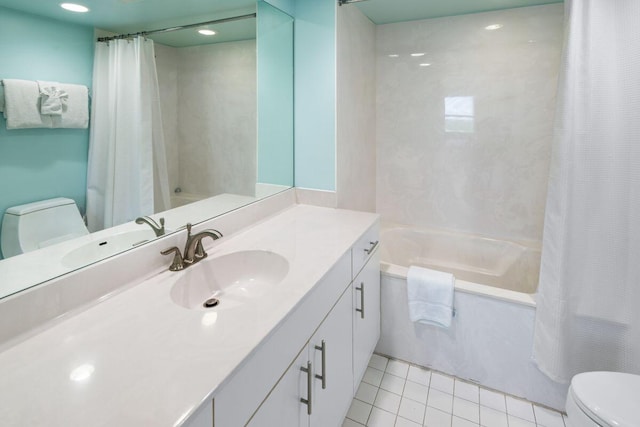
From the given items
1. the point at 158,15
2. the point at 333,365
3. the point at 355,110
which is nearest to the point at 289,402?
the point at 333,365

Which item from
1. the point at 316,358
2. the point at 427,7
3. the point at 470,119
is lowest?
the point at 316,358

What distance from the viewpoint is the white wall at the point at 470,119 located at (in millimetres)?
2264

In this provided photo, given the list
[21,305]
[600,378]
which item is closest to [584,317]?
[600,378]

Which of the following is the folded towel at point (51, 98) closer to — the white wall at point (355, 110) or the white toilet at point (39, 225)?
the white toilet at point (39, 225)

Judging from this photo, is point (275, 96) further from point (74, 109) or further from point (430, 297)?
point (430, 297)

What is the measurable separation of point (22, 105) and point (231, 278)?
2.75ft

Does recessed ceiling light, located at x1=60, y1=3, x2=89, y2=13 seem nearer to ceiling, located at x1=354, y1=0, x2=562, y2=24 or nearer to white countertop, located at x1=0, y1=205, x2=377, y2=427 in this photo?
white countertop, located at x1=0, y1=205, x2=377, y2=427

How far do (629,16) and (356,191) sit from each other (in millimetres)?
1548

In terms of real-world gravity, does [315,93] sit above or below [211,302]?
above

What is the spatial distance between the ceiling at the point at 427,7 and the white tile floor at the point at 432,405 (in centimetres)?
220

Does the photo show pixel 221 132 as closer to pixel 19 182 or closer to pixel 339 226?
pixel 339 226

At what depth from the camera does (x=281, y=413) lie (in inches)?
37.0

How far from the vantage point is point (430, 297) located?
185 centimetres

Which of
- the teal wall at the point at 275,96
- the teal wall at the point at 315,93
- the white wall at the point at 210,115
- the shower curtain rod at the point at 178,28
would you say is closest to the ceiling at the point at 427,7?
the teal wall at the point at 315,93
